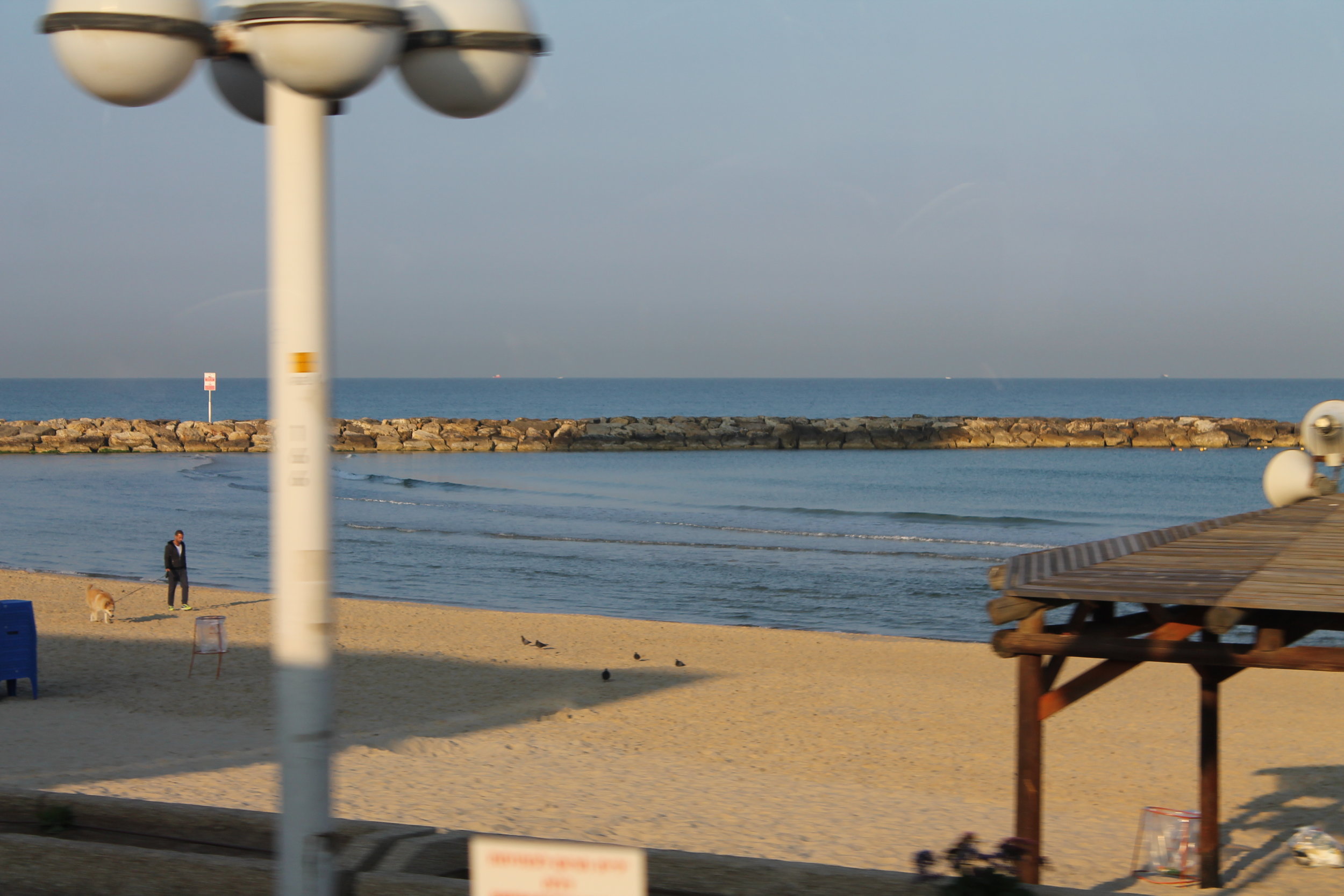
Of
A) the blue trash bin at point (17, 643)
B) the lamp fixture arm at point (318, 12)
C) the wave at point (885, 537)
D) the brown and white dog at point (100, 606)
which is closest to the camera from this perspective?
the lamp fixture arm at point (318, 12)

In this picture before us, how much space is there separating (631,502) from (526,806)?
3614 centimetres

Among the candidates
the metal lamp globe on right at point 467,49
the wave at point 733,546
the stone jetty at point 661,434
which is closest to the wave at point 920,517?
the wave at point 733,546

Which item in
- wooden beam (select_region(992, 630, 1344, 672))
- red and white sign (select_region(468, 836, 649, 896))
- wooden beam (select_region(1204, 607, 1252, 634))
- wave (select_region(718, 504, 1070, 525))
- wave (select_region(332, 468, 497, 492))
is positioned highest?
wooden beam (select_region(1204, 607, 1252, 634))

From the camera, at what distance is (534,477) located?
55.6 metres

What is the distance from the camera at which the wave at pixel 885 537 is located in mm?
34156

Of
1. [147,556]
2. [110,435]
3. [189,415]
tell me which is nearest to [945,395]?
[189,415]

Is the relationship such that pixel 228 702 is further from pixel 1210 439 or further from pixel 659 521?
pixel 1210 439

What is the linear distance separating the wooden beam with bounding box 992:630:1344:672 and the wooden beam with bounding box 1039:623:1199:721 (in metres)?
0.12

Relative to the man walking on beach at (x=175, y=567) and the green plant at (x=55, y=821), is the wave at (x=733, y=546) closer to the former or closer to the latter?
the man walking on beach at (x=175, y=567)

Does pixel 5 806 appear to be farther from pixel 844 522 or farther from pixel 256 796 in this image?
pixel 844 522

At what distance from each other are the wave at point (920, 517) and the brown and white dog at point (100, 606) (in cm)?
2633

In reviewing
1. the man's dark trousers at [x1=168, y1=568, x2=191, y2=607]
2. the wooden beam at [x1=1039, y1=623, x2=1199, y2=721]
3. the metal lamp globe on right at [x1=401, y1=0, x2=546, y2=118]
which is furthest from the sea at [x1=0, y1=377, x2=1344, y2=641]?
the wooden beam at [x1=1039, y1=623, x2=1199, y2=721]

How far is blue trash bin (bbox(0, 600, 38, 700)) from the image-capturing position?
12844 millimetres

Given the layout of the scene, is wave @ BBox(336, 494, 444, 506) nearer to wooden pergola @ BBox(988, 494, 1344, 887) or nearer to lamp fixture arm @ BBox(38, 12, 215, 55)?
wooden pergola @ BBox(988, 494, 1344, 887)
